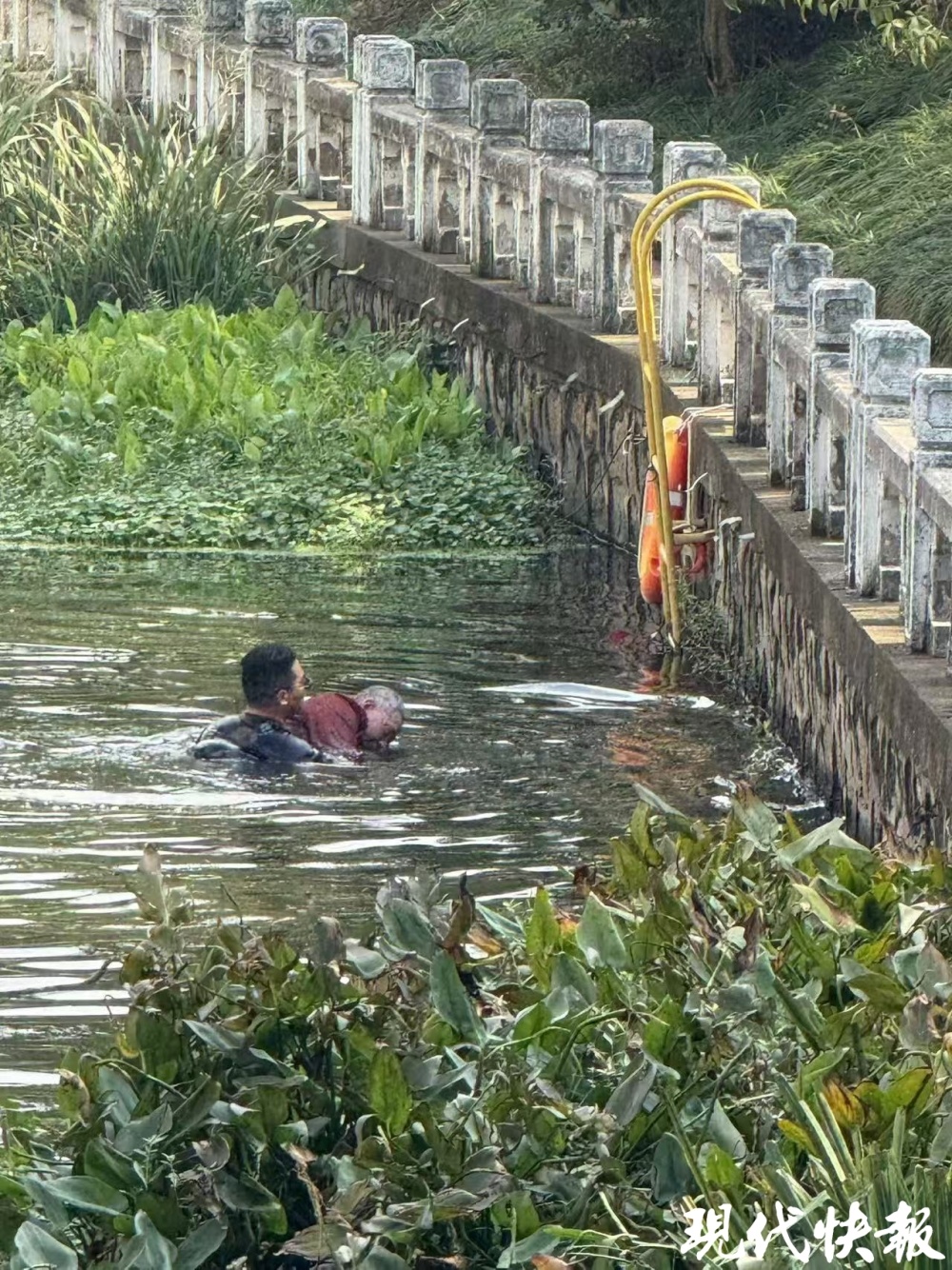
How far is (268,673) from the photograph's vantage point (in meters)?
11.5

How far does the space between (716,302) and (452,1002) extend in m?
8.44

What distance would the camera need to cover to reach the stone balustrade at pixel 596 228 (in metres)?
10.1

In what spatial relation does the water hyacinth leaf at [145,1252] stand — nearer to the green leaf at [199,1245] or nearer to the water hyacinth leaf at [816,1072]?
the green leaf at [199,1245]

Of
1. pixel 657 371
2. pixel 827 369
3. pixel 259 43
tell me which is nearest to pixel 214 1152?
pixel 827 369

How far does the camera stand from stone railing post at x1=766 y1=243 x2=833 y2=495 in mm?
11953

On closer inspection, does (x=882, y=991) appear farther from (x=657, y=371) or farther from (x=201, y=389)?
(x=201, y=389)

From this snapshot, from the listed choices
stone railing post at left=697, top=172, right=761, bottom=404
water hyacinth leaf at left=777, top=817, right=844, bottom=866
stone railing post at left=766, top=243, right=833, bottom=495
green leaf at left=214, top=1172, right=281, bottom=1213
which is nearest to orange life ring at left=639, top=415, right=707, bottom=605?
stone railing post at left=697, top=172, right=761, bottom=404

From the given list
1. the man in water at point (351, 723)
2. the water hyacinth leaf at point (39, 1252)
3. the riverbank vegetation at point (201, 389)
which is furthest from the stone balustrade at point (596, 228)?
the water hyacinth leaf at point (39, 1252)

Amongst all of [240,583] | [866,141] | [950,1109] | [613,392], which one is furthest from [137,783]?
[866,141]

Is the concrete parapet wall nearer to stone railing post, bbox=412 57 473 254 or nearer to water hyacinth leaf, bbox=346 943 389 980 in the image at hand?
stone railing post, bbox=412 57 473 254

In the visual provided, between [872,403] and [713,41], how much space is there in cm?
1160

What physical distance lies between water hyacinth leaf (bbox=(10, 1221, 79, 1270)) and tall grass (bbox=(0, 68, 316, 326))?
43.9ft

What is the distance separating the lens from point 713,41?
21375 millimetres

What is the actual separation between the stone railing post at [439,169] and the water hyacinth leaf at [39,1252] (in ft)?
44.6
